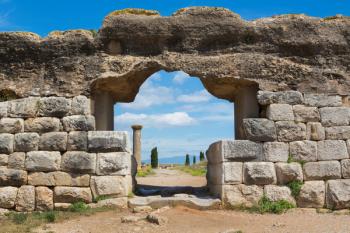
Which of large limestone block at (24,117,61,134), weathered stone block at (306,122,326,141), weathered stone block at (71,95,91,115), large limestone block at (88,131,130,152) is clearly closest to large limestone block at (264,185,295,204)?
weathered stone block at (306,122,326,141)

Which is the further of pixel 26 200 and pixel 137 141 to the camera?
pixel 137 141

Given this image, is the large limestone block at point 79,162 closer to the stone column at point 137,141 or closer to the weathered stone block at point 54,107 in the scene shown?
the weathered stone block at point 54,107

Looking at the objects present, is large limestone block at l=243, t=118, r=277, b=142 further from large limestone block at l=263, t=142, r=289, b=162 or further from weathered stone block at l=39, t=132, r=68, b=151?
weathered stone block at l=39, t=132, r=68, b=151

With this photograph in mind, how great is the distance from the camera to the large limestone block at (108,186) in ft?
24.6

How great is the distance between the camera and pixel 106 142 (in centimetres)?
765

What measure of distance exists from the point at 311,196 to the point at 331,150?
950 mm

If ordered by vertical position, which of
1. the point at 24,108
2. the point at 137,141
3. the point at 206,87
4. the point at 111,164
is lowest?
the point at 111,164

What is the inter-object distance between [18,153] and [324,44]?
6232mm

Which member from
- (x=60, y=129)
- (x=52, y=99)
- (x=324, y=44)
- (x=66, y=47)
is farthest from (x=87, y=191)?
(x=324, y=44)

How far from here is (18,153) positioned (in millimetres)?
7785

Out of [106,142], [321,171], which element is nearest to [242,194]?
[321,171]

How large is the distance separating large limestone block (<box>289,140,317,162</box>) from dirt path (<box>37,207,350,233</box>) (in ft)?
3.37

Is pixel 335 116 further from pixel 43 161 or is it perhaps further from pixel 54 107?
pixel 43 161

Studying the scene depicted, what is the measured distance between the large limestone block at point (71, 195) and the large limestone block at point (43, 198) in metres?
0.11
